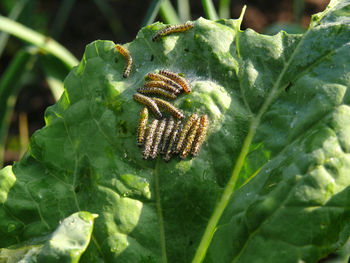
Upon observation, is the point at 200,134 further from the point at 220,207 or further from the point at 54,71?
the point at 54,71

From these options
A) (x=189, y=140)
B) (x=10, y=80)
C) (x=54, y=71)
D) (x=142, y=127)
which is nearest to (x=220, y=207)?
(x=189, y=140)

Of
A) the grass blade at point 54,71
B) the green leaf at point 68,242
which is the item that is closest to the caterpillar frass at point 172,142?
the green leaf at point 68,242

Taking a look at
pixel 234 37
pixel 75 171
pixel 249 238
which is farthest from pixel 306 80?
pixel 75 171

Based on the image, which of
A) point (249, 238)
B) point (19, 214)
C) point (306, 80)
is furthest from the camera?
point (19, 214)

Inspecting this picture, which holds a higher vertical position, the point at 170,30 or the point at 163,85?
the point at 170,30

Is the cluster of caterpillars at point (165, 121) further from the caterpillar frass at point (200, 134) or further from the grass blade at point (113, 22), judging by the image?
the grass blade at point (113, 22)

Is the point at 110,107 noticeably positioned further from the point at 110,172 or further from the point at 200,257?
the point at 200,257

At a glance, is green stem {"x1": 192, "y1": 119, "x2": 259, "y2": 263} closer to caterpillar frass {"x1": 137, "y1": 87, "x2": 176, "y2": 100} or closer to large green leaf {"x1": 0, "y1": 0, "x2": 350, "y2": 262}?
large green leaf {"x1": 0, "y1": 0, "x2": 350, "y2": 262}
